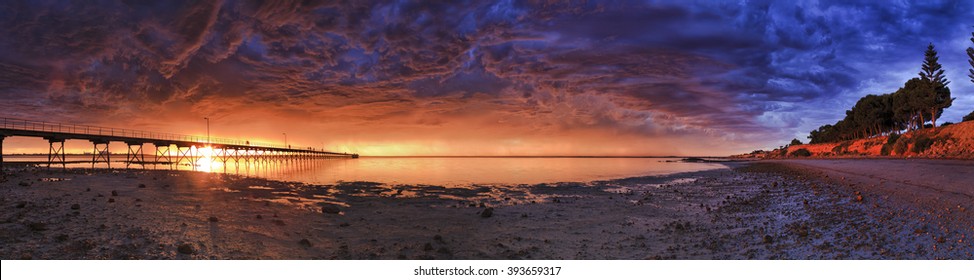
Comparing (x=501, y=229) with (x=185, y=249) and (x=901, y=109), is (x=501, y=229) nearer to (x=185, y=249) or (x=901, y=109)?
(x=185, y=249)

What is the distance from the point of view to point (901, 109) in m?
77.2

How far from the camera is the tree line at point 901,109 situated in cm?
6525

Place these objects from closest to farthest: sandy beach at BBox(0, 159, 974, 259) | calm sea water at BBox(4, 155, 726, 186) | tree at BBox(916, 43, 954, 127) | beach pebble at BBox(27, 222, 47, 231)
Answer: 1. sandy beach at BBox(0, 159, 974, 259)
2. beach pebble at BBox(27, 222, 47, 231)
3. calm sea water at BBox(4, 155, 726, 186)
4. tree at BBox(916, 43, 954, 127)

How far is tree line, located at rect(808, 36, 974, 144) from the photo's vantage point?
65.2 metres

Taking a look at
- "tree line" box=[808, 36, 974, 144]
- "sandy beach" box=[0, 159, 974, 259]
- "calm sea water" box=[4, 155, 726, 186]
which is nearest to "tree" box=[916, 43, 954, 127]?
"tree line" box=[808, 36, 974, 144]

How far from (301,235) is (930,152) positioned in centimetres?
6865

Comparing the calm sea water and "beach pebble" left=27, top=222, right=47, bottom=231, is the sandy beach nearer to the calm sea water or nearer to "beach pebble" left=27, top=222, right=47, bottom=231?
"beach pebble" left=27, top=222, right=47, bottom=231

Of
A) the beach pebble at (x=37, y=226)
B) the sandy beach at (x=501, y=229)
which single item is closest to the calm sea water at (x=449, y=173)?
the sandy beach at (x=501, y=229)

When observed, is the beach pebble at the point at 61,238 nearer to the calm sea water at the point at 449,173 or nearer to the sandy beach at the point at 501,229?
the sandy beach at the point at 501,229

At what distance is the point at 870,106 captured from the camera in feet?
325

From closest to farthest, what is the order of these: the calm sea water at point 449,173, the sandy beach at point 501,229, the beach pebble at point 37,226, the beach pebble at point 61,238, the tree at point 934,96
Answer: the sandy beach at point 501,229 < the beach pebble at point 61,238 < the beach pebble at point 37,226 < the calm sea water at point 449,173 < the tree at point 934,96

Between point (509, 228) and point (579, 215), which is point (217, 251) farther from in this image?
point (579, 215)

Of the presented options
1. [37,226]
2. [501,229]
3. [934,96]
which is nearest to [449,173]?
[501,229]
